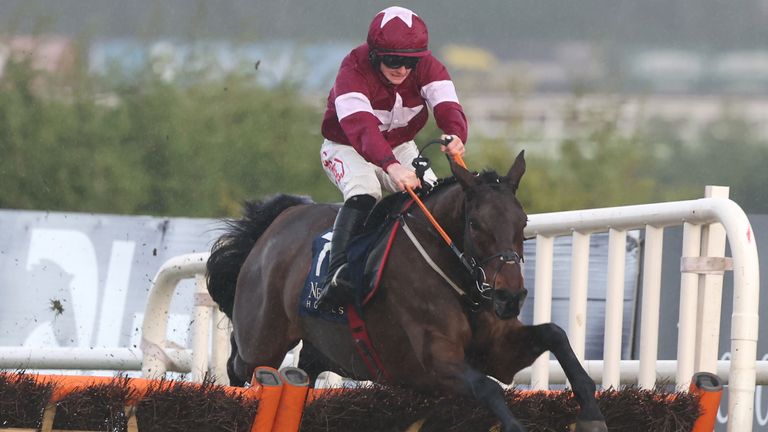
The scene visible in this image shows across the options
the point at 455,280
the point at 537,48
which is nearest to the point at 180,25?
the point at 537,48

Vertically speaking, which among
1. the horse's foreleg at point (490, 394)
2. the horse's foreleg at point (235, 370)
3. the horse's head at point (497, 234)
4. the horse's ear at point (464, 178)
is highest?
the horse's ear at point (464, 178)

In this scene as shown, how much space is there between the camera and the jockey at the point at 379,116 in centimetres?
452

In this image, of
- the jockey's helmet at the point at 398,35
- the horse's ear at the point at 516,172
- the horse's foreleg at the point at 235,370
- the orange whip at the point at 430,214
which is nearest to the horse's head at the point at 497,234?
the horse's ear at the point at 516,172

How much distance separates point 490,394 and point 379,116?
1.39 meters

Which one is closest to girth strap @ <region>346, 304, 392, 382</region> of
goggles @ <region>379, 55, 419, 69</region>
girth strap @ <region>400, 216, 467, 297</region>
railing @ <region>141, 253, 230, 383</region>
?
girth strap @ <region>400, 216, 467, 297</region>

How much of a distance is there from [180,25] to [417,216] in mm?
6715

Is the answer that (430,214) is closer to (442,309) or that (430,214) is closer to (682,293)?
(442,309)

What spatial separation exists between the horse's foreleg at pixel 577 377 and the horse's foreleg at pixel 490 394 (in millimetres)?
233

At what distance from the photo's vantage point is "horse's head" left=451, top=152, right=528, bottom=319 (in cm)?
388

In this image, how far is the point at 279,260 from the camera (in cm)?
525

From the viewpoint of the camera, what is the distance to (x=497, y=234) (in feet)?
13.1

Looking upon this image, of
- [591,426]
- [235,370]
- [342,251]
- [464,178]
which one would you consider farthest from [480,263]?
[235,370]

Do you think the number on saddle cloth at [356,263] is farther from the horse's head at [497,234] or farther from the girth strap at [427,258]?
the horse's head at [497,234]

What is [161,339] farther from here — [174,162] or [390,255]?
[174,162]
